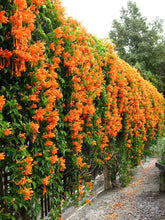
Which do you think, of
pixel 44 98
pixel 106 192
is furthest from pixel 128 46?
pixel 44 98

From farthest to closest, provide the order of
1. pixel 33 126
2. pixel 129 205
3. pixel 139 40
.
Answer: pixel 139 40, pixel 129 205, pixel 33 126

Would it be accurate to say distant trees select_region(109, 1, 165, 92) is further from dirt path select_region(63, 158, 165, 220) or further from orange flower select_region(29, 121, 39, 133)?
orange flower select_region(29, 121, 39, 133)

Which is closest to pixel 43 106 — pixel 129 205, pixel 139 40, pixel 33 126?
pixel 33 126

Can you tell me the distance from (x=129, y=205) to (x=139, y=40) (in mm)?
19632

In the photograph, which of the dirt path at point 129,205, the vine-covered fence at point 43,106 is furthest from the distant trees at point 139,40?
the vine-covered fence at point 43,106

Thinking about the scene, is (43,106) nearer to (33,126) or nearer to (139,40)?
(33,126)

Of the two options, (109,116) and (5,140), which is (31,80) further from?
(109,116)

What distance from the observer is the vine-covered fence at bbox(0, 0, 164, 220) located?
2.15 m

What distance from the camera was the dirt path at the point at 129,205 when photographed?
4312 millimetres

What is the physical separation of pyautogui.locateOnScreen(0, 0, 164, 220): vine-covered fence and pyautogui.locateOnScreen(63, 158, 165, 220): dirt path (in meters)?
1.11

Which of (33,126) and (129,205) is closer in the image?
(33,126)

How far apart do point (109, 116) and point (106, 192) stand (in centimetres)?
230

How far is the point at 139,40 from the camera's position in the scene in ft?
70.5

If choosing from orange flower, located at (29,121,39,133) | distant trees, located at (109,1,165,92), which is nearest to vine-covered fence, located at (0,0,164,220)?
orange flower, located at (29,121,39,133)
